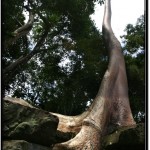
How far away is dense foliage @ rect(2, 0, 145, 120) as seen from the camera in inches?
148

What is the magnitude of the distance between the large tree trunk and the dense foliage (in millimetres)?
98

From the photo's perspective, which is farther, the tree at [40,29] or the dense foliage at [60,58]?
the tree at [40,29]

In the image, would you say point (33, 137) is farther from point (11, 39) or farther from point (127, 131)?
point (11, 39)

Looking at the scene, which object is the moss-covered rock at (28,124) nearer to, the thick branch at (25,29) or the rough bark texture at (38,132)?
the rough bark texture at (38,132)

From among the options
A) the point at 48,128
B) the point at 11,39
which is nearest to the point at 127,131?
the point at 48,128

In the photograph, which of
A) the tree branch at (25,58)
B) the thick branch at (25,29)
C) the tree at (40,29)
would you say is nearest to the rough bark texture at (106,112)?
the tree at (40,29)

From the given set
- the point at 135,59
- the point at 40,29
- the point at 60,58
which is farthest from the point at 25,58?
the point at 135,59

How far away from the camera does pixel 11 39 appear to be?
13.4ft

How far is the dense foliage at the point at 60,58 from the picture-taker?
12.4ft

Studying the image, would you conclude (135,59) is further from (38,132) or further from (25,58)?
(38,132)

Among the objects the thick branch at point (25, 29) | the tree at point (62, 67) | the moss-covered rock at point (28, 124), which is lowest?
the moss-covered rock at point (28, 124)

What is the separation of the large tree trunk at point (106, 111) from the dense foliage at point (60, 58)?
0.10 m

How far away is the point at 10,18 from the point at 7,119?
148cm

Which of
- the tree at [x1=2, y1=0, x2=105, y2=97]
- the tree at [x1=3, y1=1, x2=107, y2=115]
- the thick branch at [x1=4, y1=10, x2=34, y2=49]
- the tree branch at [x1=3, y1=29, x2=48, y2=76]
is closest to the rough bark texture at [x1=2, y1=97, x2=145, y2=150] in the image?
the tree at [x1=3, y1=1, x2=107, y2=115]
